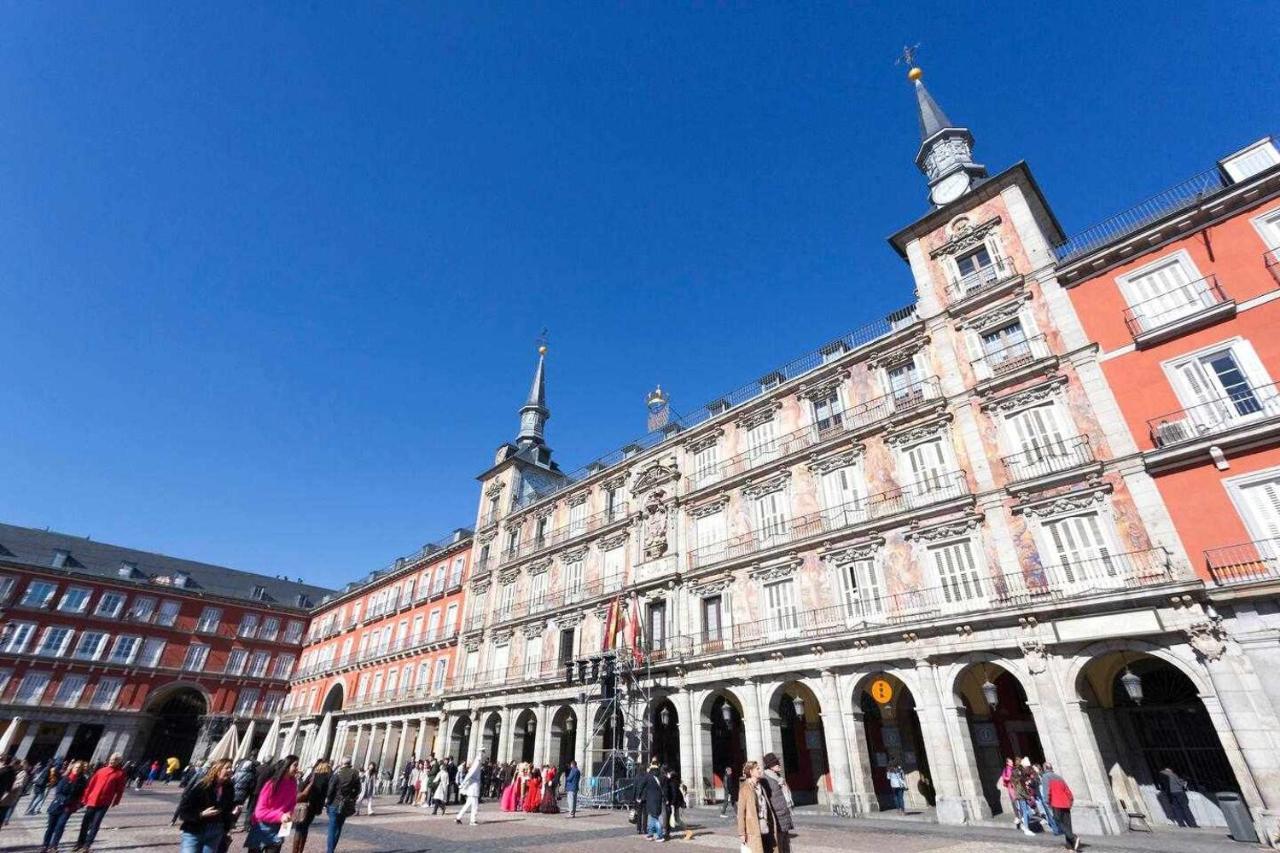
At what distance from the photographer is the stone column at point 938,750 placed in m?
15.6

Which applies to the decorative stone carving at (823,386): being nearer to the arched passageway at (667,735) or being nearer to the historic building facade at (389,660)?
the arched passageway at (667,735)

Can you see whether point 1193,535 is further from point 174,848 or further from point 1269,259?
point 174,848

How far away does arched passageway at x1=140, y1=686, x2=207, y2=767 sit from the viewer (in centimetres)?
4403

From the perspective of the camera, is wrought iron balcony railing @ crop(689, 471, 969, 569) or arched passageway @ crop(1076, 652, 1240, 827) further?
wrought iron balcony railing @ crop(689, 471, 969, 569)

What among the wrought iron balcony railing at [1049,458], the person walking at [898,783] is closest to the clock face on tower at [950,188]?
the wrought iron balcony railing at [1049,458]

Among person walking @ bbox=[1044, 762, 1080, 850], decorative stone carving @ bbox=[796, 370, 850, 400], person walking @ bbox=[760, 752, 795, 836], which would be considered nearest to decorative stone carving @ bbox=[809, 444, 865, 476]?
decorative stone carving @ bbox=[796, 370, 850, 400]

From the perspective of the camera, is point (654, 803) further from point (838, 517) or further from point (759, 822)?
point (838, 517)

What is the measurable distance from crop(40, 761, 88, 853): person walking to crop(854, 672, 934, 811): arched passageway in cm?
1926

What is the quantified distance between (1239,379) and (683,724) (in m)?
20.1

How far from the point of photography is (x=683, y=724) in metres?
22.7

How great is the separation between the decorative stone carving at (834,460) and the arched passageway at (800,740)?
25.3 feet

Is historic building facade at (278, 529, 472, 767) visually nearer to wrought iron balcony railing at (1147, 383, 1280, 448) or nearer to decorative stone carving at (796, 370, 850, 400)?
decorative stone carving at (796, 370, 850, 400)

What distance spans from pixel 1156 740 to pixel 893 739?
696 centimetres

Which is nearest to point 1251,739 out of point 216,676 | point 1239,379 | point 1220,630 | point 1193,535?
point 1220,630
